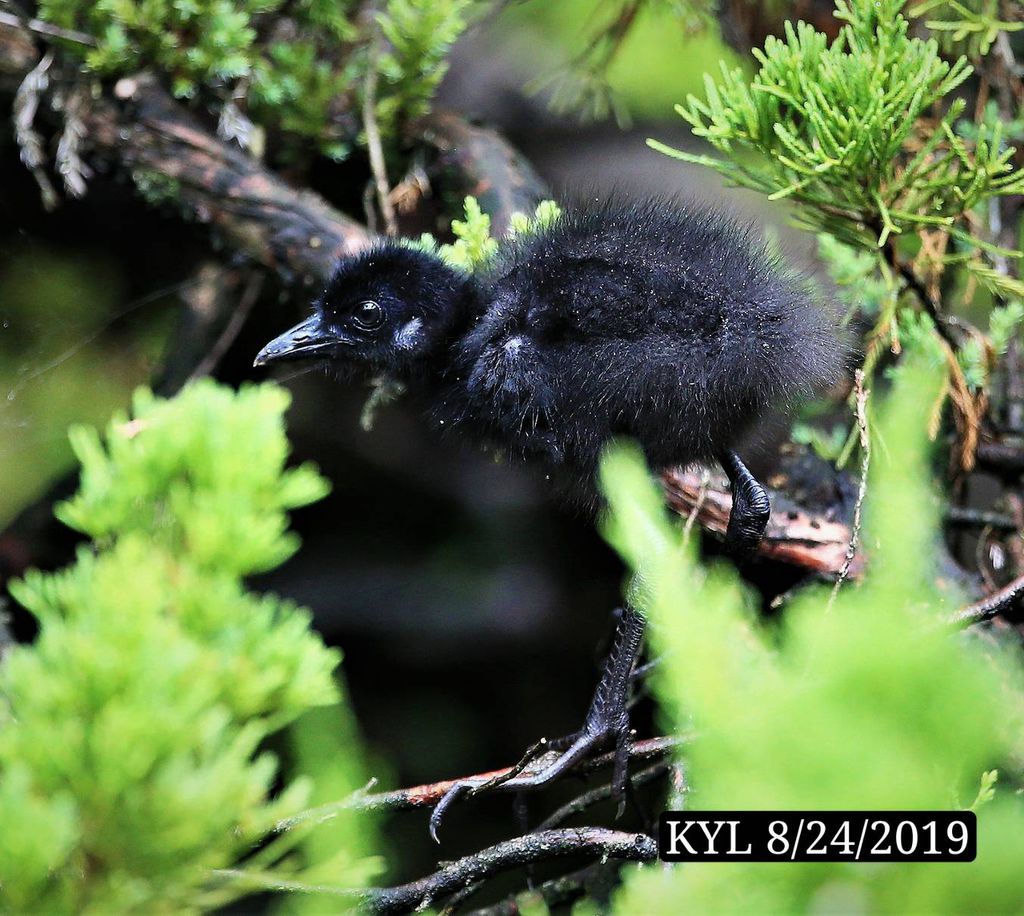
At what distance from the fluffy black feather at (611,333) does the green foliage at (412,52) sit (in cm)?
68

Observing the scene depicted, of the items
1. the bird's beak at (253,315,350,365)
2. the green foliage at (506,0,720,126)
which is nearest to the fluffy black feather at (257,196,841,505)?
the bird's beak at (253,315,350,365)

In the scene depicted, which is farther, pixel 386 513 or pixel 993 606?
pixel 386 513

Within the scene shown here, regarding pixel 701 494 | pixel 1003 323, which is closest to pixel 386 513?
pixel 701 494

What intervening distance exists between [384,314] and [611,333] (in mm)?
497

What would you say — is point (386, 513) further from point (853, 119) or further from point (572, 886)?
point (853, 119)

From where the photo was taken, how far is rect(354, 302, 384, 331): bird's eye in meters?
1.92

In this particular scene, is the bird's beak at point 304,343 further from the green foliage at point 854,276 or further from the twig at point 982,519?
the twig at point 982,519

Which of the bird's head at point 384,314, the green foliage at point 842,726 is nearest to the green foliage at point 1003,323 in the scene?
the bird's head at point 384,314

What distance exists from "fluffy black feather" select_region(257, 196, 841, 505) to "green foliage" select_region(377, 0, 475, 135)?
68 centimetres

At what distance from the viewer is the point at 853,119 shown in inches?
58.0

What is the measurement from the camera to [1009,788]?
1.55 m

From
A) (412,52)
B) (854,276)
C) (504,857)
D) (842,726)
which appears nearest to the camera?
(842,726)

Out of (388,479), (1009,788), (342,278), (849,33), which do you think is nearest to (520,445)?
(342,278)

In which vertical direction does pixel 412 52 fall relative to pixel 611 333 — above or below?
above
